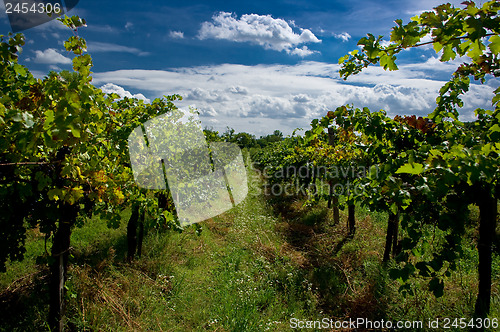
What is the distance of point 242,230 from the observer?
714 cm

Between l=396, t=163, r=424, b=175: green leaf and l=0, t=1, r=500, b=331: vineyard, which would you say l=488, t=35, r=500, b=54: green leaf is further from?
l=396, t=163, r=424, b=175: green leaf

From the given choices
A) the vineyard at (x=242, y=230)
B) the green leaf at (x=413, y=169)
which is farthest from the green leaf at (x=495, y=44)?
the green leaf at (x=413, y=169)

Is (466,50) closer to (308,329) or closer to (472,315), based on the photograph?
(472,315)

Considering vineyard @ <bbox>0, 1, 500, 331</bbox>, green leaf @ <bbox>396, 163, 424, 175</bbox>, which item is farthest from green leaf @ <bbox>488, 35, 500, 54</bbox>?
green leaf @ <bbox>396, 163, 424, 175</bbox>

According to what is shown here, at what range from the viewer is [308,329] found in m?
3.60

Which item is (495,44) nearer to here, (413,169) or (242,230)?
(413,169)

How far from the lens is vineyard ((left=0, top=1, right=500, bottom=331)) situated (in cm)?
158

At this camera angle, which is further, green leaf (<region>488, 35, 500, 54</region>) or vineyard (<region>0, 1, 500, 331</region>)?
→ vineyard (<region>0, 1, 500, 331</region>)

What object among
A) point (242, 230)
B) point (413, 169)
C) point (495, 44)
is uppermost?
point (495, 44)

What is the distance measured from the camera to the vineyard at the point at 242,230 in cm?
158

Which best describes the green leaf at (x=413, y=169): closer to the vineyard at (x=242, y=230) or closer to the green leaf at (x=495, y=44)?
the vineyard at (x=242, y=230)

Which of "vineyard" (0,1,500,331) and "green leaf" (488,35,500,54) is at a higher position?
"green leaf" (488,35,500,54)

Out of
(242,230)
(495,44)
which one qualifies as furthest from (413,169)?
(242,230)

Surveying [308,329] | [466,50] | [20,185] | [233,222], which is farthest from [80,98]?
[233,222]
